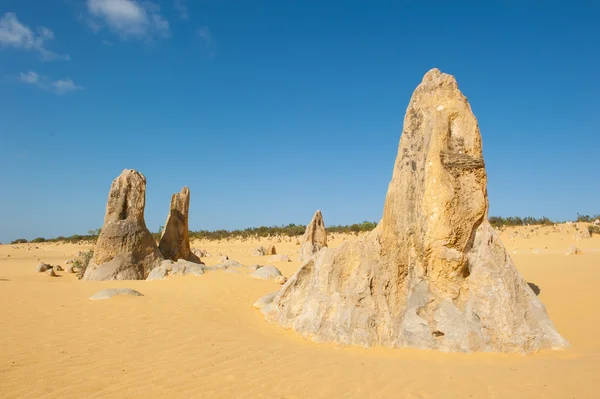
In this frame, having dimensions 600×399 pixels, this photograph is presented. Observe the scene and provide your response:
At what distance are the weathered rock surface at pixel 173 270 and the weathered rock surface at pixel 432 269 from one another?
6972 mm

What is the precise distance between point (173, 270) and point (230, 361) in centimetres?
877

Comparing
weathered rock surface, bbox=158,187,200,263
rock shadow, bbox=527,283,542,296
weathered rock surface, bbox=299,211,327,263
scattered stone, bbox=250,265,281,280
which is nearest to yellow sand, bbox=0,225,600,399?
rock shadow, bbox=527,283,542,296

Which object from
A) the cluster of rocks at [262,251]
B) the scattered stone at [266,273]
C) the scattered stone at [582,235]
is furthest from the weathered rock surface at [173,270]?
the scattered stone at [582,235]

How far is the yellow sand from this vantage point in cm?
448

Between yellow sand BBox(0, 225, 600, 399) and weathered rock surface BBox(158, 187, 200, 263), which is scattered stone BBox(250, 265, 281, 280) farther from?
weathered rock surface BBox(158, 187, 200, 263)

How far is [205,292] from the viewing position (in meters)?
11.1

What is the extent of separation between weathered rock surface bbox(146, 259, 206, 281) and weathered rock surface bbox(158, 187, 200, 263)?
306cm

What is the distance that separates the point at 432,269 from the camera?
6426mm

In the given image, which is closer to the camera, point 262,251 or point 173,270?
point 173,270

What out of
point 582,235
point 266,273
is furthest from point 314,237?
point 582,235

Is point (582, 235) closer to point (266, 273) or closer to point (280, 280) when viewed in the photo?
point (280, 280)

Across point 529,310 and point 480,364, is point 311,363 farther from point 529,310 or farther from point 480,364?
point 529,310

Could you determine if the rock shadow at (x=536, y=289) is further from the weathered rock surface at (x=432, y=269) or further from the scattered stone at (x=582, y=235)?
the scattered stone at (x=582, y=235)

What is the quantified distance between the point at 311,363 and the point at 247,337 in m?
1.79
